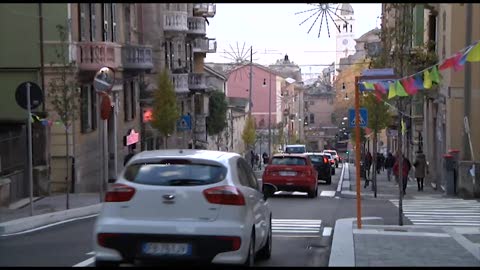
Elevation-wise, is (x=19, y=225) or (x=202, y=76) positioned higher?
(x=202, y=76)

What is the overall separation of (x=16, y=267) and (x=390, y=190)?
25927 mm

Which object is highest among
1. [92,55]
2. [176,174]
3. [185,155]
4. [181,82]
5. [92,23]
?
[92,23]

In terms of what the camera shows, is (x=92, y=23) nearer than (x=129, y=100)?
Yes

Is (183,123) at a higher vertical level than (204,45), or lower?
lower

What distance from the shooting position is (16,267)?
1133cm

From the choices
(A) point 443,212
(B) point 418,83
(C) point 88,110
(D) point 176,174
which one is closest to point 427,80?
(B) point 418,83

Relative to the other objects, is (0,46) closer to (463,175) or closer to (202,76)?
(463,175)

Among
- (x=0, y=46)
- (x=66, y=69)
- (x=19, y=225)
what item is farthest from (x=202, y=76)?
(x=19, y=225)

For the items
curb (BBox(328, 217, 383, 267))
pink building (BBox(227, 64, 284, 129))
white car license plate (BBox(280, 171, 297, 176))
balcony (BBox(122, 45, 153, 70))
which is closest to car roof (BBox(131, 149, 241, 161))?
curb (BBox(328, 217, 383, 267))

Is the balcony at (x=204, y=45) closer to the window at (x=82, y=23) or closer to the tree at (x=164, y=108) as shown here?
the tree at (x=164, y=108)

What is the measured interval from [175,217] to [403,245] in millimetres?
5286

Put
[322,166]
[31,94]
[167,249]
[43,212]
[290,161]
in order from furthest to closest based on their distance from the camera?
[322,166] → [290,161] → [43,212] → [31,94] → [167,249]

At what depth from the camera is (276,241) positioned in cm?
1530

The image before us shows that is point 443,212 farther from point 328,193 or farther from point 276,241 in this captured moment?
point 328,193
